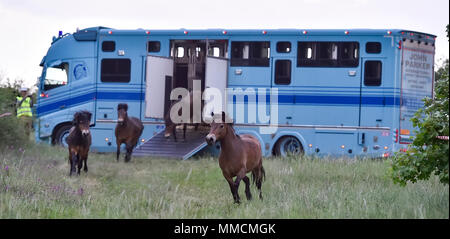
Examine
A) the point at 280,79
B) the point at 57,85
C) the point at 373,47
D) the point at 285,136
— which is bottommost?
the point at 285,136

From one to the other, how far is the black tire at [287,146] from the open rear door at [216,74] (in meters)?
1.76

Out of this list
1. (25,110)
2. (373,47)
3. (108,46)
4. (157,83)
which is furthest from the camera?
(25,110)

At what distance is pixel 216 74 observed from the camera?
16.0m

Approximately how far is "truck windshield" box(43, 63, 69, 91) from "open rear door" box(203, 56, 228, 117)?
4.91 meters

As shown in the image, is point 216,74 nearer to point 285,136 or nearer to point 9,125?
point 285,136

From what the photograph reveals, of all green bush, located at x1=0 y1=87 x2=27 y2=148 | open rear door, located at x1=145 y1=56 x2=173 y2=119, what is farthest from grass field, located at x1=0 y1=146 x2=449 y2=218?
open rear door, located at x1=145 y1=56 x2=173 y2=119

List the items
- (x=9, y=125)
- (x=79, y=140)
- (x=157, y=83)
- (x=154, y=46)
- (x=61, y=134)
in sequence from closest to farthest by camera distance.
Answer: (x=79, y=140) < (x=9, y=125) < (x=157, y=83) < (x=154, y=46) < (x=61, y=134)

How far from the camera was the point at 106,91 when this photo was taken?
17.4m

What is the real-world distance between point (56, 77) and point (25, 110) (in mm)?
1332

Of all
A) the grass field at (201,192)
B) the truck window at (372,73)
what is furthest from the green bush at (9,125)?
the truck window at (372,73)

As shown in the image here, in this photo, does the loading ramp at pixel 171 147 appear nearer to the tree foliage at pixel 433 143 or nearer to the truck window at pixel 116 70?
the truck window at pixel 116 70

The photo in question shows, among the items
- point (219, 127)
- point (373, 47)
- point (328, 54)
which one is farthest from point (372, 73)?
point (219, 127)

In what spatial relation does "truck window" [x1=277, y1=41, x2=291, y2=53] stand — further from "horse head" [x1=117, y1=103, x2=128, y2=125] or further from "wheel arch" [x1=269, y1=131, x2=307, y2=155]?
"horse head" [x1=117, y1=103, x2=128, y2=125]
